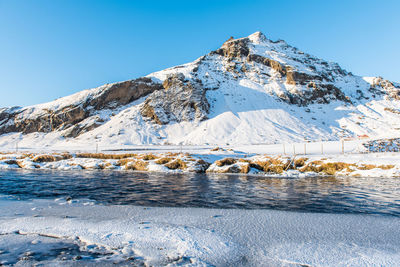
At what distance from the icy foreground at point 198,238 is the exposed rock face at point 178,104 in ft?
204

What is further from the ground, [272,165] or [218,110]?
[218,110]

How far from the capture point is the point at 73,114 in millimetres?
75000

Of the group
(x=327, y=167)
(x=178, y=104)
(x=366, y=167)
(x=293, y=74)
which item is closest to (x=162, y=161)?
(x=327, y=167)

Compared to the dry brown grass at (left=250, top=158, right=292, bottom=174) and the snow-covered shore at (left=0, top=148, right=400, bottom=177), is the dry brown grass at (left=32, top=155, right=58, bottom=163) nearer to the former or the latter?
the snow-covered shore at (left=0, top=148, right=400, bottom=177)

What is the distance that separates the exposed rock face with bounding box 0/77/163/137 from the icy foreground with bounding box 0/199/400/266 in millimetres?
71212

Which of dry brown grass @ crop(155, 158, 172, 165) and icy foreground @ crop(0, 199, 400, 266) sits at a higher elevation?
icy foreground @ crop(0, 199, 400, 266)

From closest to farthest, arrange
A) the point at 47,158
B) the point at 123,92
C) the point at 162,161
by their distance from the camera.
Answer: the point at 162,161
the point at 47,158
the point at 123,92

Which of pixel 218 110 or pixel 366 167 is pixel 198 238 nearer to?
pixel 366 167

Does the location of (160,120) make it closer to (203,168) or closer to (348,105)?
(203,168)

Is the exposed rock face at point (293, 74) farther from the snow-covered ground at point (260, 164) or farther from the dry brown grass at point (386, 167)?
the dry brown grass at point (386, 167)

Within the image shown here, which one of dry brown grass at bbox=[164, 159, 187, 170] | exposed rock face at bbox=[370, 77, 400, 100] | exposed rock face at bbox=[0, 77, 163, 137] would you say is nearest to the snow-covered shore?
dry brown grass at bbox=[164, 159, 187, 170]

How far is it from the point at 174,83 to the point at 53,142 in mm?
43261

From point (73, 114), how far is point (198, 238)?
8352 centimetres

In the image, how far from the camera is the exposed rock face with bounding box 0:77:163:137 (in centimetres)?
7362
